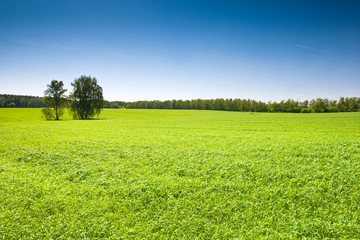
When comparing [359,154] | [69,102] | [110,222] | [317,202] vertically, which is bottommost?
[110,222]

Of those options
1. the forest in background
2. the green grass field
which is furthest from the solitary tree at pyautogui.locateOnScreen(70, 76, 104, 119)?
the forest in background

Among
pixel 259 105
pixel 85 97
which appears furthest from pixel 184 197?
pixel 259 105

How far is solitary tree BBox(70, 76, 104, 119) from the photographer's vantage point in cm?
5494

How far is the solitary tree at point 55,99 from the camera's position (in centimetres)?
5291

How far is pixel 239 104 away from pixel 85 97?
12318 cm

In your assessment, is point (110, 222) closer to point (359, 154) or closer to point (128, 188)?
point (128, 188)

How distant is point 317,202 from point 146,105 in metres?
185

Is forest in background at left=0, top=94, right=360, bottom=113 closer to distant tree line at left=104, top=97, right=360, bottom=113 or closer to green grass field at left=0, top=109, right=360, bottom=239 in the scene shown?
distant tree line at left=104, top=97, right=360, bottom=113

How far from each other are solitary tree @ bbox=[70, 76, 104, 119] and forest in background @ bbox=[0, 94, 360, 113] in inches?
3212

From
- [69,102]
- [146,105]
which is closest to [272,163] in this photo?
[69,102]

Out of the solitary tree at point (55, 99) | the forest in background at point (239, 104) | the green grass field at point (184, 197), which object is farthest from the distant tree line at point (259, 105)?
the green grass field at point (184, 197)

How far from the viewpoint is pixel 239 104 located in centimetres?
14588

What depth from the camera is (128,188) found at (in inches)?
274

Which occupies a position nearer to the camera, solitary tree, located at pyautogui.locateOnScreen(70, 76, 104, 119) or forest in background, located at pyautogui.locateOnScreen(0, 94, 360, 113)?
solitary tree, located at pyautogui.locateOnScreen(70, 76, 104, 119)
